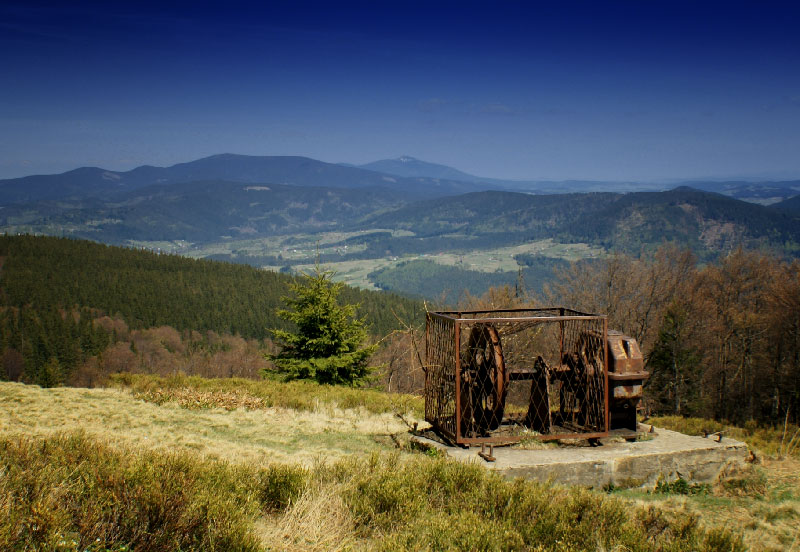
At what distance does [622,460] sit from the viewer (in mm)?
8312

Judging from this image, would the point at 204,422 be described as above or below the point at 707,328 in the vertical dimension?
above

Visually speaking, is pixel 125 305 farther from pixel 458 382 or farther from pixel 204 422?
pixel 458 382

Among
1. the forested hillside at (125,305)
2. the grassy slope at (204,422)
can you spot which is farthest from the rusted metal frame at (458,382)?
the forested hillside at (125,305)

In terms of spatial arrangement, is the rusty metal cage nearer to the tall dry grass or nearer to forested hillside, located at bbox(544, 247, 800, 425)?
the tall dry grass

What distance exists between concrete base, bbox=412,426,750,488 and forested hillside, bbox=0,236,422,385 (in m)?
78.3

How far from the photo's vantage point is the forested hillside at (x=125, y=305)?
89562 millimetres

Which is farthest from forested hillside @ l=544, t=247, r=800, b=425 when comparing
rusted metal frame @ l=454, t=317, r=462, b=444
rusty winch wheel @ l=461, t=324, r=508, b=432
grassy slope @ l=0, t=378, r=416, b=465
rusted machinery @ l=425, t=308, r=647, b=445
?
rusted metal frame @ l=454, t=317, r=462, b=444

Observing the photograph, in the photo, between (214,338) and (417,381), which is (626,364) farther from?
(214,338)

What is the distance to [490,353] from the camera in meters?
9.06

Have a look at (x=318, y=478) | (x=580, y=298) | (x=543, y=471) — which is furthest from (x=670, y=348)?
(x=318, y=478)

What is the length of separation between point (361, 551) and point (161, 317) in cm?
11417

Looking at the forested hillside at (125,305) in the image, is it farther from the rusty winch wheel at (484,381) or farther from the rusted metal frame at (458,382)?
the rusted metal frame at (458,382)

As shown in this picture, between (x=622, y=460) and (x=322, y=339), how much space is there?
1578 cm

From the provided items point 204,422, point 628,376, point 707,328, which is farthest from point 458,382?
point 707,328
